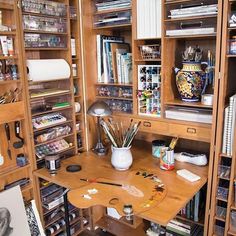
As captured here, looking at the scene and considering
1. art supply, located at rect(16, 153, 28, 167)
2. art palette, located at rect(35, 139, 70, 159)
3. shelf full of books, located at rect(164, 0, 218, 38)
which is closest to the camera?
shelf full of books, located at rect(164, 0, 218, 38)

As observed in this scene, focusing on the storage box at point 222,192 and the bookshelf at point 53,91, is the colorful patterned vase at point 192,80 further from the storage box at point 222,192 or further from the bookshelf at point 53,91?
the bookshelf at point 53,91

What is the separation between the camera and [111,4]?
1960 millimetres

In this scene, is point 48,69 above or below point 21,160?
above

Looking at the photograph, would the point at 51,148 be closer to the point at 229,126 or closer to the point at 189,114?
the point at 189,114

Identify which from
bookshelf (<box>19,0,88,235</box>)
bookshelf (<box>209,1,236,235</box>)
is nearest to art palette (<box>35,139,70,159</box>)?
bookshelf (<box>19,0,88,235</box>)

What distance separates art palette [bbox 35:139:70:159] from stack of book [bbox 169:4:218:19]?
3.90 feet

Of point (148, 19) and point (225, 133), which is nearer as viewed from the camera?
point (225, 133)

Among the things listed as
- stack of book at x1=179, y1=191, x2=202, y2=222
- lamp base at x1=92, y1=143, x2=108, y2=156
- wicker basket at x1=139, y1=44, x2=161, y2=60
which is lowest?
stack of book at x1=179, y1=191, x2=202, y2=222

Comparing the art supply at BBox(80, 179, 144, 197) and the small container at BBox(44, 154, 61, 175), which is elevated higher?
the small container at BBox(44, 154, 61, 175)

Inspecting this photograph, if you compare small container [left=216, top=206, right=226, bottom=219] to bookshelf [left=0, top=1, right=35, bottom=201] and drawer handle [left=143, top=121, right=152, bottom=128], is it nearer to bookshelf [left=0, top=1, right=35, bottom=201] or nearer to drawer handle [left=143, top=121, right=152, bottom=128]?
drawer handle [left=143, top=121, right=152, bottom=128]

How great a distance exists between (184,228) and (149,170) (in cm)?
55

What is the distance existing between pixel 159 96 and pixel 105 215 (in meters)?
1.21

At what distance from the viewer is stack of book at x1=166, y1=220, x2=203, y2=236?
1.93 m

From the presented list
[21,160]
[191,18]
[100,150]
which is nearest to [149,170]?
[100,150]
